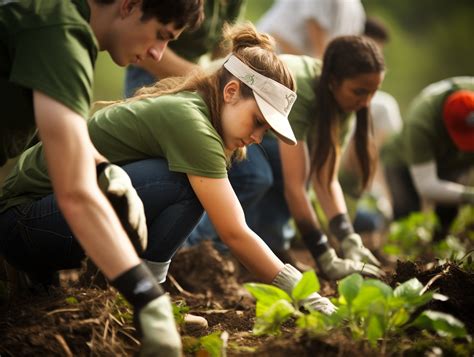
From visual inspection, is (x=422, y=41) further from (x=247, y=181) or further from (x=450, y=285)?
(x=450, y=285)

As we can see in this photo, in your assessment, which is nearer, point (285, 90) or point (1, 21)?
point (1, 21)

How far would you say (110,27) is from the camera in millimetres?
2021

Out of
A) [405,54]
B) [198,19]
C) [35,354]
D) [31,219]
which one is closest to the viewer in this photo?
[35,354]

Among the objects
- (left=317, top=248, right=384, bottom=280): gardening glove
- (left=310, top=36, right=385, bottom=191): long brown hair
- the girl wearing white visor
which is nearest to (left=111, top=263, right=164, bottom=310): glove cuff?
the girl wearing white visor

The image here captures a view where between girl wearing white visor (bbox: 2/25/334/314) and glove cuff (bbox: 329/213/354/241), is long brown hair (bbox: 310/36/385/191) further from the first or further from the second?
girl wearing white visor (bbox: 2/25/334/314)

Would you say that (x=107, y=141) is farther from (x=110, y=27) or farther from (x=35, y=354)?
(x=35, y=354)

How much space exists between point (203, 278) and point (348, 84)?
3.85 ft

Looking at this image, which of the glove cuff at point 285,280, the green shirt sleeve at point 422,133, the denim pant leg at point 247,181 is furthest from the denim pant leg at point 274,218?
the glove cuff at point 285,280

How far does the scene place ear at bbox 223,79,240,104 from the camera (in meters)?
2.44

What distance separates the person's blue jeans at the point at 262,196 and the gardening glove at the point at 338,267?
52 cm

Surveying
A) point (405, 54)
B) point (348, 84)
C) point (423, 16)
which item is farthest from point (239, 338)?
point (423, 16)

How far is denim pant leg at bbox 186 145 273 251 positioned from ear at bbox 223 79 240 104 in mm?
1130

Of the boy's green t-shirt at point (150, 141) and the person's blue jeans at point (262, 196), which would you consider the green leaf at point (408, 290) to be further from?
the person's blue jeans at point (262, 196)

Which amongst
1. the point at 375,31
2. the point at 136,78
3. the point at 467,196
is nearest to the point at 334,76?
the point at 136,78
